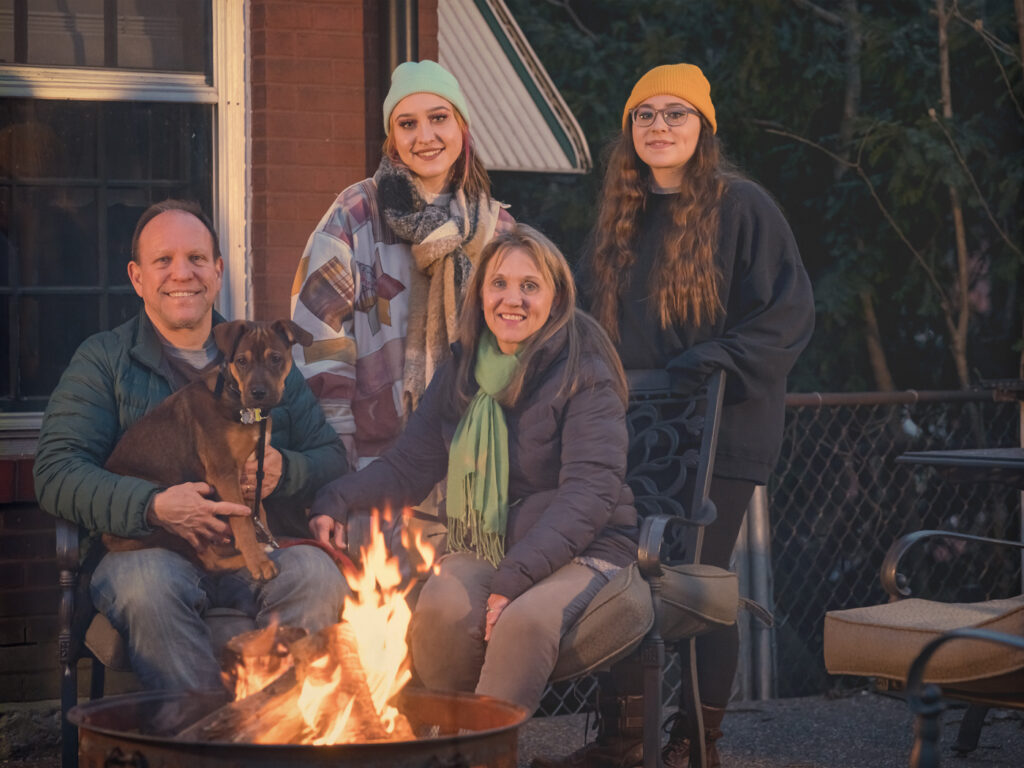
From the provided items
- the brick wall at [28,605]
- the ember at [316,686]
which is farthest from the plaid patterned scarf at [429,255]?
the brick wall at [28,605]

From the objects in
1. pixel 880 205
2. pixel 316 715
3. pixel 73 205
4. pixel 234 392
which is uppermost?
pixel 880 205

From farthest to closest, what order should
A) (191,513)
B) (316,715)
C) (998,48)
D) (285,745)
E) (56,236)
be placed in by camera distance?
(998,48)
(56,236)
(191,513)
(316,715)
(285,745)

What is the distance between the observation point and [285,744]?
3.21 meters

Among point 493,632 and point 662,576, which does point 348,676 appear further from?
point 662,576

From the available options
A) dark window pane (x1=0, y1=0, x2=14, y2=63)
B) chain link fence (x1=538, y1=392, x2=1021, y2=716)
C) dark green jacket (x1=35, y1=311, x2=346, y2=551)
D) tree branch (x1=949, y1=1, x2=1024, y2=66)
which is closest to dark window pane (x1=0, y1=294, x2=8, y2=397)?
dark window pane (x1=0, y1=0, x2=14, y2=63)

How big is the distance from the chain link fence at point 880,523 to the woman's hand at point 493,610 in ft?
11.9

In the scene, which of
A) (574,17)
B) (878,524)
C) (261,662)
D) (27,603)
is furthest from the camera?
(574,17)

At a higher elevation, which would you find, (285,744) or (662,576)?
(662,576)

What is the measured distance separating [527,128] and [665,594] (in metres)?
3.23

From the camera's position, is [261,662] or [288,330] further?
[288,330]

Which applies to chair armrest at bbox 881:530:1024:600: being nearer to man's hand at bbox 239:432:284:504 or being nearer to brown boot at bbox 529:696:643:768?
brown boot at bbox 529:696:643:768

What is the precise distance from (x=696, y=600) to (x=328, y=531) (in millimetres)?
1105

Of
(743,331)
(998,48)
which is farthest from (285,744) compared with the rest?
(998,48)

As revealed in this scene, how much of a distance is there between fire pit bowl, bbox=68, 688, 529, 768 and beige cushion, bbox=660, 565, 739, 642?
2.61ft
